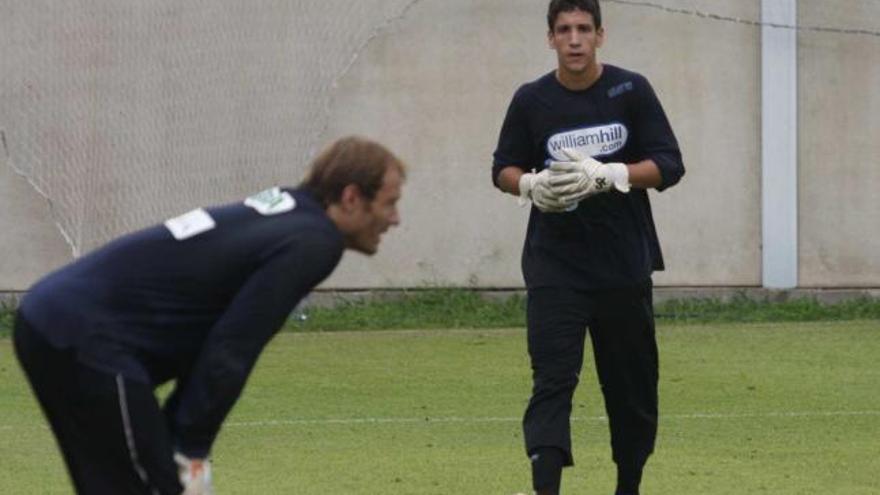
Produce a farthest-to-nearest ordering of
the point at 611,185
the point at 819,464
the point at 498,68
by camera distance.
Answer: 1. the point at 498,68
2. the point at 819,464
3. the point at 611,185

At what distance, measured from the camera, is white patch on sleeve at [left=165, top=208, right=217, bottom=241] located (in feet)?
17.1

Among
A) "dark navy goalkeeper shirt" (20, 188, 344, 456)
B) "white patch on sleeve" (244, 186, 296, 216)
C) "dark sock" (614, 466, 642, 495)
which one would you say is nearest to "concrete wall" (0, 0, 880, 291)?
"dark sock" (614, 466, 642, 495)

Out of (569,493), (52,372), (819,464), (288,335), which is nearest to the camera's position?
(52,372)

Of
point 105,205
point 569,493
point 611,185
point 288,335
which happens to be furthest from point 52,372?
point 105,205

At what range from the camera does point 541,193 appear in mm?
7816

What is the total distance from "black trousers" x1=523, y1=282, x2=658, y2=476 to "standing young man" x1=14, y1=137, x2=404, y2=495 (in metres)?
2.71

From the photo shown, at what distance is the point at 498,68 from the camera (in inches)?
625

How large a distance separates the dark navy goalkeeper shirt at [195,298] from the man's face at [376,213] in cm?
10

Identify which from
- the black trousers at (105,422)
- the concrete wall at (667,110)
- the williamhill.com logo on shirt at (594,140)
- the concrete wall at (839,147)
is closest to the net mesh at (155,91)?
the concrete wall at (667,110)

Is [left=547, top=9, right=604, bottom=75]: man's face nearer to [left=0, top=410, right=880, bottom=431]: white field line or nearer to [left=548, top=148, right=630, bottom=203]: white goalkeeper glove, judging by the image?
[left=548, top=148, right=630, bottom=203]: white goalkeeper glove

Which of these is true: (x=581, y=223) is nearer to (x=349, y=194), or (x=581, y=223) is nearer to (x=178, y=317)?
(x=349, y=194)

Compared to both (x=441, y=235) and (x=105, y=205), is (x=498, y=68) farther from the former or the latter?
(x=105, y=205)

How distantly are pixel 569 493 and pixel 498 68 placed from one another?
7.51m

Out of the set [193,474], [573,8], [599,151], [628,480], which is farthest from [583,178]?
[193,474]
